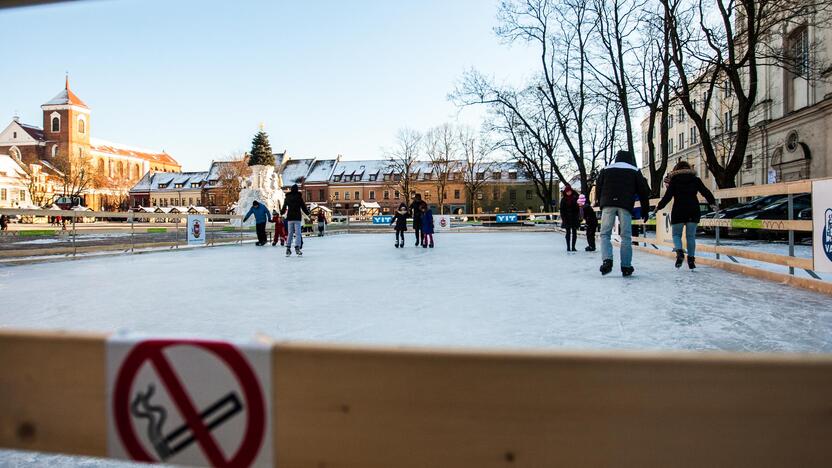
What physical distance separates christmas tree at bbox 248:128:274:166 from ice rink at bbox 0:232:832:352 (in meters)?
41.5

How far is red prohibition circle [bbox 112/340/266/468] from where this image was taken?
1205mm

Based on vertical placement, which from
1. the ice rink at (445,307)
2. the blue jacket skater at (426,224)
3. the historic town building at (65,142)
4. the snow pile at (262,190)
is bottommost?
the ice rink at (445,307)

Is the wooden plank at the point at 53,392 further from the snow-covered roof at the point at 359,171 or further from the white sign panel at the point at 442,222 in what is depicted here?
the snow-covered roof at the point at 359,171

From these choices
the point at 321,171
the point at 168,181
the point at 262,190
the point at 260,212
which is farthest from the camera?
the point at 168,181

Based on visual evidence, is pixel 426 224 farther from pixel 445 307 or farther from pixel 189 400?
pixel 189 400

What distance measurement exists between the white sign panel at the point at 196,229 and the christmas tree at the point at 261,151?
3203cm

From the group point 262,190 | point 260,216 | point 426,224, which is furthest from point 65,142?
point 426,224

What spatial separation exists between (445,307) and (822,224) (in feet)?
14.7

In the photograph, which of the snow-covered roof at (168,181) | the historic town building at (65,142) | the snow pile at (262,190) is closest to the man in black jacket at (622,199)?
the snow pile at (262,190)

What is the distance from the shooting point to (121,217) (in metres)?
14.7

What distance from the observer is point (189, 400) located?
123cm

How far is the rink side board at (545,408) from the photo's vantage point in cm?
103

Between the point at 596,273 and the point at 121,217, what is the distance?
1188cm

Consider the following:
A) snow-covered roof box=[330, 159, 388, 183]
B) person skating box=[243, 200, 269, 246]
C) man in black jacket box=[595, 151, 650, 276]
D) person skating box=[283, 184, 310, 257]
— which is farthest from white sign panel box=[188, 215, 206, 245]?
snow-covered roof box=[330, 159, 388, 183]
